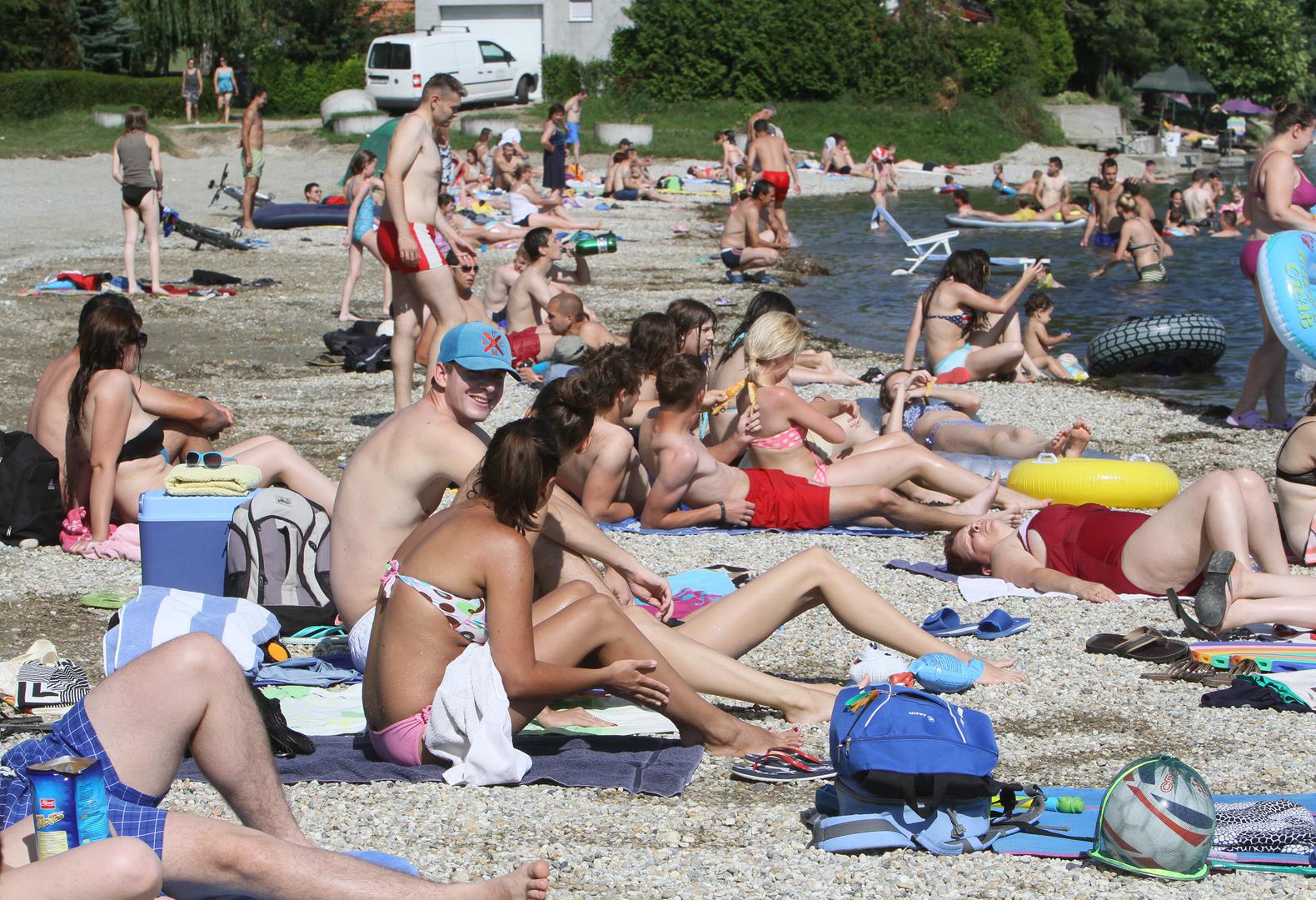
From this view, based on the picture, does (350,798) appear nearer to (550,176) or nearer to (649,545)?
(649,545)

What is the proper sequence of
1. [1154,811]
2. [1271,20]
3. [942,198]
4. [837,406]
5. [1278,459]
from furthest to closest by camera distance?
[1271,20]
[942,198]
[837,406]
[1278,459]
[1154,811]

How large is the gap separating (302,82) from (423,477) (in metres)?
38.0

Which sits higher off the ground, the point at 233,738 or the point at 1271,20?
the point at 1271,20

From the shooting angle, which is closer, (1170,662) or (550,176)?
(1170,662)

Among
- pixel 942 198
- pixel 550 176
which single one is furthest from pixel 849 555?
pixel 942 198

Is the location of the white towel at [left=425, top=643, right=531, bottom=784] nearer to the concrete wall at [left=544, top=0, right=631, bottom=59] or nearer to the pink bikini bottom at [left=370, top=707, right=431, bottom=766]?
the pink bikini bottom at [left=370, top=707, right=431, bottom=766]

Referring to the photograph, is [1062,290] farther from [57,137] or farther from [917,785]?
[57,137]

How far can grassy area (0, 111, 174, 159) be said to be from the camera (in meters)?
28.4

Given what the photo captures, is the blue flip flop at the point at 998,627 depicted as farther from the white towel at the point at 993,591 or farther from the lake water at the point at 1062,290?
the lake water at the point at 1062,290

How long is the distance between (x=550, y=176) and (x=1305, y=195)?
17193 mm

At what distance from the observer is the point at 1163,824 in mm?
3475

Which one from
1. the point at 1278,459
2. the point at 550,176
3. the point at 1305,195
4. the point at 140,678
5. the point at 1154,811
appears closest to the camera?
the point at 140,678

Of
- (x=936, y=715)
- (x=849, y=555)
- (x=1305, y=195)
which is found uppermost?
(x=1305, y=195)

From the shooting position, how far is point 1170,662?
526 centimetres
